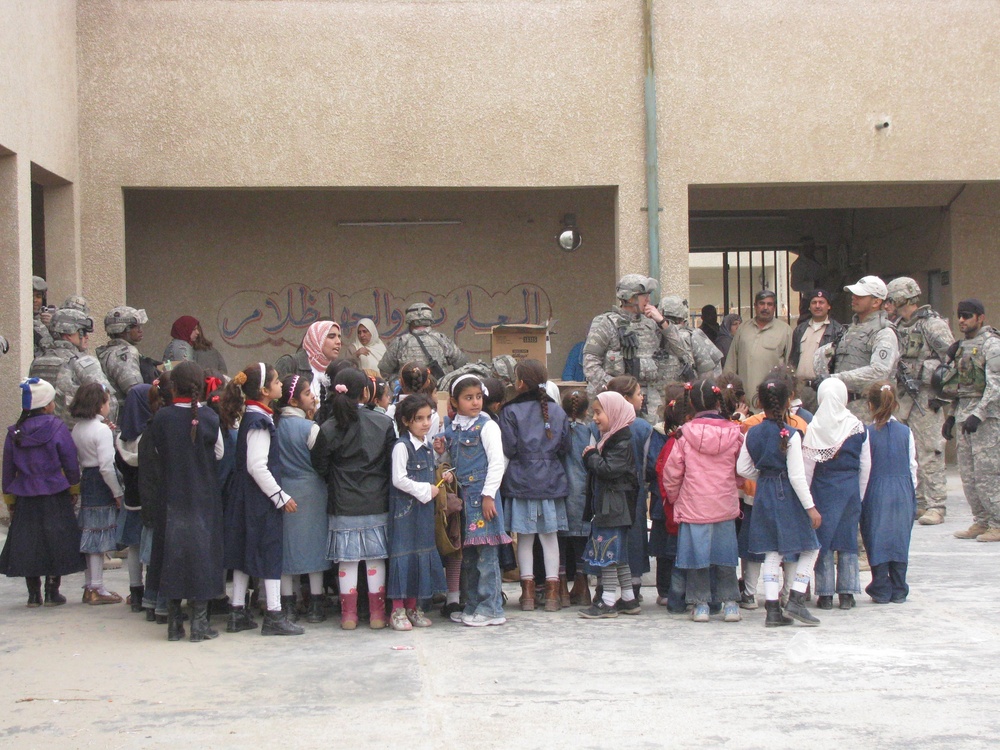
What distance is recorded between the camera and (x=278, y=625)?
6387 millimetres

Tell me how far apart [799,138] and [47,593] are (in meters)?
7.93

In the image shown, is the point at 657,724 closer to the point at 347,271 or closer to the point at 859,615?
the point at 859,615

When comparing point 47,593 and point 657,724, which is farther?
point 47,593

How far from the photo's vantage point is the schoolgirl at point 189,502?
20.3ft

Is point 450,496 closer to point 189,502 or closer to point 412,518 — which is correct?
point 412,518

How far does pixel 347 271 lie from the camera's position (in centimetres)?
1302

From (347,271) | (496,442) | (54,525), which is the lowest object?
(54,525)

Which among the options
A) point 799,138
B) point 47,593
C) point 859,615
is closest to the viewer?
point 859,615

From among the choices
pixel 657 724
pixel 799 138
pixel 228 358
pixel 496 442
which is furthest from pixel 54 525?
pixel 799 138

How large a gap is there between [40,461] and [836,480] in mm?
4783

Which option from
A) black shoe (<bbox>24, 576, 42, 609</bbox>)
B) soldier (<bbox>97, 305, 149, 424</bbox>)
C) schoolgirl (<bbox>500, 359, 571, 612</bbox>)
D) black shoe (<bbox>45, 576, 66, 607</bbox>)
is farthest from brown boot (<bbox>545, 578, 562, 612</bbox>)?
soldier (<bbox>97, 305, 149, 424</bbox>)

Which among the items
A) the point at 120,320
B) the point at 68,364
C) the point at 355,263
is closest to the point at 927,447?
the point at 355,263

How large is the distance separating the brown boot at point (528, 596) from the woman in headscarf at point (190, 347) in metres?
4.17

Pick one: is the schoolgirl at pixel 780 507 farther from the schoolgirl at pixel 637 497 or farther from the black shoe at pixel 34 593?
the black shoe at pixel 34 593
